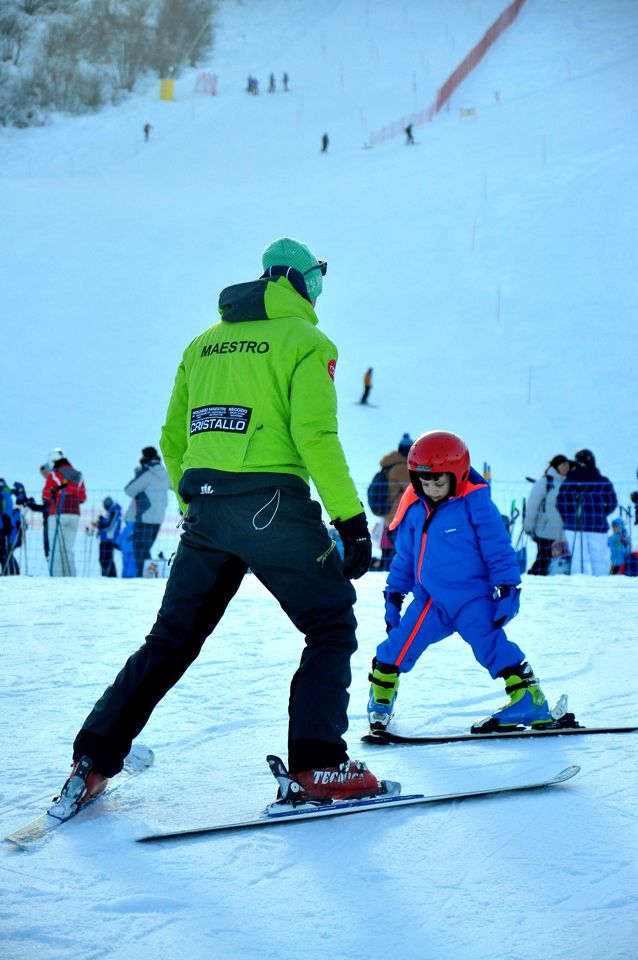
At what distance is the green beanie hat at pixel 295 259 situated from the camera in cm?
312

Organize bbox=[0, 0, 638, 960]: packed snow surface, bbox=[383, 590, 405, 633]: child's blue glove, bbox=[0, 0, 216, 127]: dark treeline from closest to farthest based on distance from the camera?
1. bbox=[0, 0, 638, 960]: packed snow surface
2. bbox=[383, 590, 405, 633]: child's blue glove
3. bbox=[0, 0, 216, 127]: dark treeline

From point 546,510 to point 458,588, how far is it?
5.67m

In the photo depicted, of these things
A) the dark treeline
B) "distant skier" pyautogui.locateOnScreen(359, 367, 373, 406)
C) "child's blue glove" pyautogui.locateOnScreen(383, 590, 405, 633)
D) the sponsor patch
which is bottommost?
"child's blue glove" pyautogui.locateOnScreen(383, 590, 405, 633)

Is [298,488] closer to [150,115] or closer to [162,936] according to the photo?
[162,936]

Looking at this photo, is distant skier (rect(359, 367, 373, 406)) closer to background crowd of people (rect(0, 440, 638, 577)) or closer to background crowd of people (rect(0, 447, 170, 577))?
background crowd of people (rect(0, 440, 638, 577))

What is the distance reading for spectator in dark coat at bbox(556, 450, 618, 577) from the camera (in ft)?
31.3

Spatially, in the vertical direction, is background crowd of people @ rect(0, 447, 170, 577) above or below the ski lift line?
below

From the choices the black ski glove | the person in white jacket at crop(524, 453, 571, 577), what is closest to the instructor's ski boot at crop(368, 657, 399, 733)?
the black ski glove

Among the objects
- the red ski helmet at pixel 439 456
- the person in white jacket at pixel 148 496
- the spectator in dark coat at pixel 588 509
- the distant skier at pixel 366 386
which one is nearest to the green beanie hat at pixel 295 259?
the red ski helmet at pixel 439 456

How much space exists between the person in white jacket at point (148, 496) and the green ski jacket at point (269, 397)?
21.2 ft

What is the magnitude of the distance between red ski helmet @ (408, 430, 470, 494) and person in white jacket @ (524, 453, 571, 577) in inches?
218

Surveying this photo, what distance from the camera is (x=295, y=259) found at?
313cm

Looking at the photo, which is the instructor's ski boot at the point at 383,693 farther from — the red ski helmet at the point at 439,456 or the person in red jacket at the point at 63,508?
the person in red jacket at the point at 63,508

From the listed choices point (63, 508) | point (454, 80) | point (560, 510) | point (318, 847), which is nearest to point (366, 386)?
point (560, 510)
